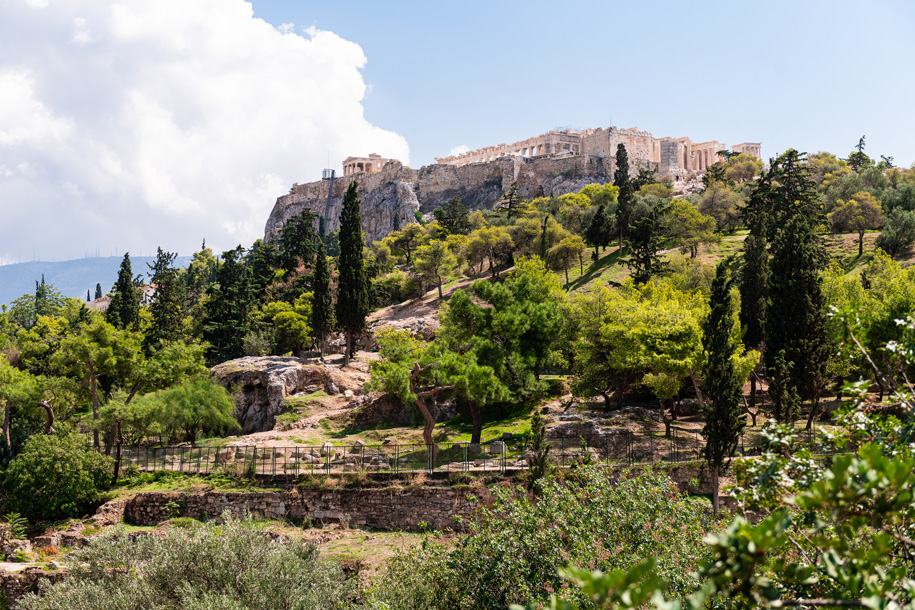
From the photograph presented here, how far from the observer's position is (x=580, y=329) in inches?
1242

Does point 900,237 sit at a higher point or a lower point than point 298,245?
lower

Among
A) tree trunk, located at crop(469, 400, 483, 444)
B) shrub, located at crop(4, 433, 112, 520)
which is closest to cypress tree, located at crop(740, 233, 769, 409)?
tree trunk, located at crop(469, 400, 483, 444)

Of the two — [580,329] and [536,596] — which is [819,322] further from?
[536,596]

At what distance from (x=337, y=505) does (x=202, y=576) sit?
27.7ft

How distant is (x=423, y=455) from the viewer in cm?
2392

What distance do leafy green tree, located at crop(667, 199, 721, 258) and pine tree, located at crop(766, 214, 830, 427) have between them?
87.3 ft

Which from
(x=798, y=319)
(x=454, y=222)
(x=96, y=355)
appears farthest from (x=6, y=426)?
(x=454, y=222)

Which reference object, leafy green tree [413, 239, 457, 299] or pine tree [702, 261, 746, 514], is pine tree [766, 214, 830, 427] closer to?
pine tree [702, 261, 746, 514]

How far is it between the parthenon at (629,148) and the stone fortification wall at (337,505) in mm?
98464

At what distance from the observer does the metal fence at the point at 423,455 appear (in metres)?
22.9

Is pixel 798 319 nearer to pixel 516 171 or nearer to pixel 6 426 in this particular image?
pixel 6 426

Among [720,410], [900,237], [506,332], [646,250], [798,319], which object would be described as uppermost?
[900,237]

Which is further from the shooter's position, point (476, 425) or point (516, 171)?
point (516, 171)

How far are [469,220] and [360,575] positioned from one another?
67.5 metres
